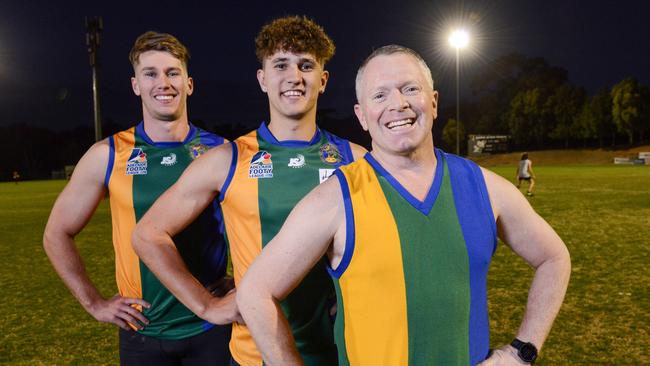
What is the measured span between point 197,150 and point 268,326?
1.63 metres

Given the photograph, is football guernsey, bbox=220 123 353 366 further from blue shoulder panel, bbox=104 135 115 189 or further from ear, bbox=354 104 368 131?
blue shoulder panel, bbox=104 135 115 189

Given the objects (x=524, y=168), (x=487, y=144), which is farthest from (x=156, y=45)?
(x=487, y=144)

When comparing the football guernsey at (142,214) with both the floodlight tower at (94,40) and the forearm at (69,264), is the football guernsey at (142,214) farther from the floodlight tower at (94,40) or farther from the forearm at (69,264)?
the floodlight tower at (94,40)

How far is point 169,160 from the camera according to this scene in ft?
10.5

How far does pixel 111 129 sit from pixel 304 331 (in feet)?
316

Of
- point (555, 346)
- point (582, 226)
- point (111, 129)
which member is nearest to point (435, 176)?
point (555, 346)

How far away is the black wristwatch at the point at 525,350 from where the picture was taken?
2118mm

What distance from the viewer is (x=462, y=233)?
6.43 ft

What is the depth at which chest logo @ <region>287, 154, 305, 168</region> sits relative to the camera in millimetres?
2761

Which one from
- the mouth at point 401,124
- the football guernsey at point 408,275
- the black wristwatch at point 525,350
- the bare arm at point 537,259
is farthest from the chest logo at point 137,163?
the black wristwatch at point 525,350

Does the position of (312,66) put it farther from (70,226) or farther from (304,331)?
(70,226)

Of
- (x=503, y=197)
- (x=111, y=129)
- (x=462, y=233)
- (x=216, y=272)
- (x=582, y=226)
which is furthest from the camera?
(x=111, y=129)

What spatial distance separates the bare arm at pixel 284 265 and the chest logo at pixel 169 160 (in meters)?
1.50

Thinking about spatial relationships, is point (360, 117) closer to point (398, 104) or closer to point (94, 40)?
point (398, 104)
